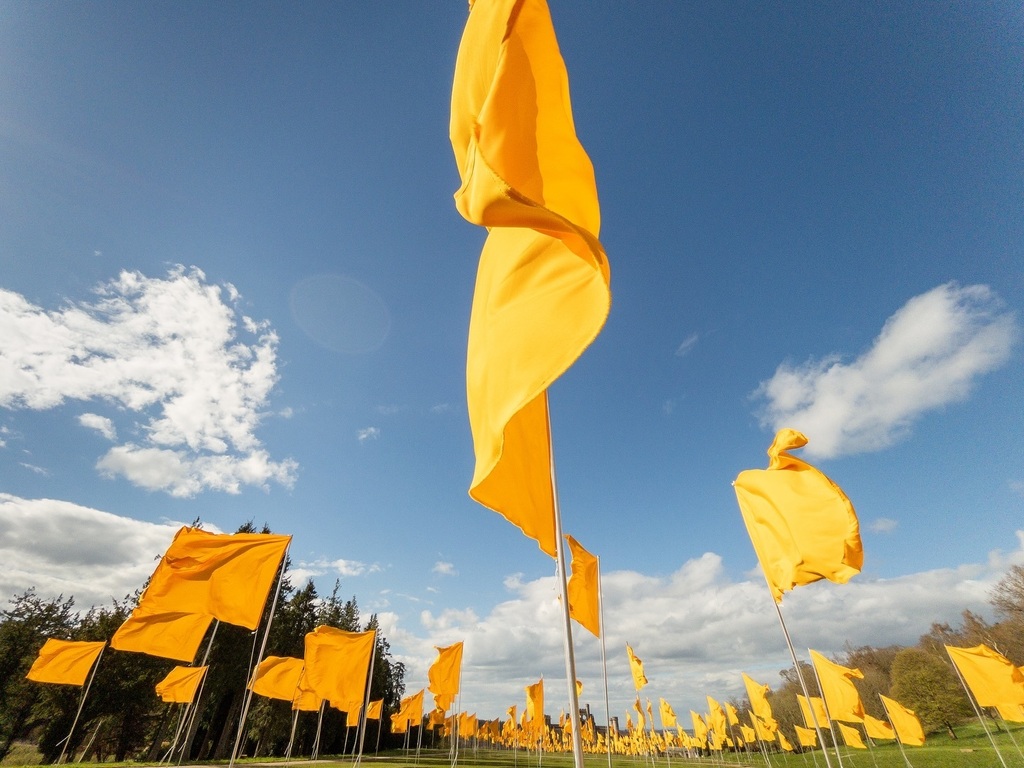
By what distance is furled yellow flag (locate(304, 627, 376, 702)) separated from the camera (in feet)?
44.2

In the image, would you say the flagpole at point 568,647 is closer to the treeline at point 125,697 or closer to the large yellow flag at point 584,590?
the large yellow flag at point 584,590

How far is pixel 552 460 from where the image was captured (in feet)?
6.73

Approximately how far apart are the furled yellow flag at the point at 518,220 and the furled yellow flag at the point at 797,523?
418 cm

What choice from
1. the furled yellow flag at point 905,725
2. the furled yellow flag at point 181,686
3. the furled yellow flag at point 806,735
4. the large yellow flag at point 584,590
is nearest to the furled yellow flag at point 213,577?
the large yellow flag at point 584,590

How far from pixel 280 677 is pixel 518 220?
25877 millimetres

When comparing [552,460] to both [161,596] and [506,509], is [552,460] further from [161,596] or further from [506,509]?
[161,596]

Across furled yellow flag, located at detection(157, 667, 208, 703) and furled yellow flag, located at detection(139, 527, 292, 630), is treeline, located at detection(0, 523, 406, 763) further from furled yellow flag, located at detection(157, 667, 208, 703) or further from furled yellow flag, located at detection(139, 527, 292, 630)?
furled yellow flag, located at detection(139, 527, 292, 630)

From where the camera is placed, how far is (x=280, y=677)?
2041 cm

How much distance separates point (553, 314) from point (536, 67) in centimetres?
108

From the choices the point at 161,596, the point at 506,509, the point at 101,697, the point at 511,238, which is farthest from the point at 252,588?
the point at 101,697

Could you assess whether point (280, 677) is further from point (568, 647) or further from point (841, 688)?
point (568, 647)

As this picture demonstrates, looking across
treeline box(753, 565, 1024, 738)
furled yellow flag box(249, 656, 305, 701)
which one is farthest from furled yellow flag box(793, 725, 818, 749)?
furled yellow flag box(249, 656, 305, 701)

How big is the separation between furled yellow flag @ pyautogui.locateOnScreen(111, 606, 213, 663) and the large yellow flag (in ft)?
21.2

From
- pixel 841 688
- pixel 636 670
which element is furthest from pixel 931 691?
pixel 636 670
